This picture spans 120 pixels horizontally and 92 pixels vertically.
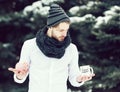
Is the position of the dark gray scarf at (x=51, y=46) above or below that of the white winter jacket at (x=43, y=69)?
above

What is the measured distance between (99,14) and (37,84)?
165 inches

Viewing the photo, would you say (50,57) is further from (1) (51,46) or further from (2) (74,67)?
(2) (74,67)

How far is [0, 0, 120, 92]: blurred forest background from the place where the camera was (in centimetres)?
686

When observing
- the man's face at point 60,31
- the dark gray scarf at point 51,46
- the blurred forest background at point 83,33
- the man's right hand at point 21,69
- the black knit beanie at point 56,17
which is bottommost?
the blurred forest background at point 83,33

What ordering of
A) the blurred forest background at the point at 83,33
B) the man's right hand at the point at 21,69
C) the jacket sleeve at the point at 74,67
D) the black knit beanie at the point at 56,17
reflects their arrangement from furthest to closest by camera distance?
the blurred forest background at the point at 83,33
the jacket sleeve at the point at 74,67
the black knit beanie at the point at 56,17
the man's right hand at the point at 21,69

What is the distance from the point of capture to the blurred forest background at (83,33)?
6.86 meters

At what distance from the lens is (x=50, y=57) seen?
10.9 feet

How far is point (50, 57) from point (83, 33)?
159 inches

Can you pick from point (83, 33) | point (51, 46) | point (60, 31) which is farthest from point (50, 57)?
point (83, 33)

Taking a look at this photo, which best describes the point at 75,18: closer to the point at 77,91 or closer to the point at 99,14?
the point at 99,14

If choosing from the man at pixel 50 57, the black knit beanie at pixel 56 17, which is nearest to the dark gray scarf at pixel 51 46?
the man at pixel 50 57

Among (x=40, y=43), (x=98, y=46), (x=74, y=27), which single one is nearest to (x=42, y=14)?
(x=74, y=27)

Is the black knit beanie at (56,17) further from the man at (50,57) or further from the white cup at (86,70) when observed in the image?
the white cup at (86,70)

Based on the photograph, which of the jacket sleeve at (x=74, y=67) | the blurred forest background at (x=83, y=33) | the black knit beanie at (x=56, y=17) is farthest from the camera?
the blurred forest background at (x=83, y=33)
